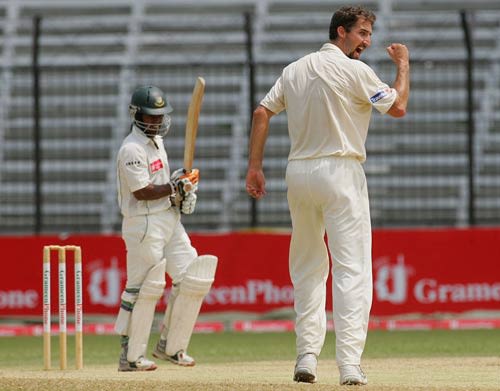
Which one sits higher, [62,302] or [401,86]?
[401,86]

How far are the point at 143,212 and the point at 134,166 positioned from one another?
1.09 ft

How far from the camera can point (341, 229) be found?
7.17 m

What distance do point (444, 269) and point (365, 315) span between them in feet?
23.0

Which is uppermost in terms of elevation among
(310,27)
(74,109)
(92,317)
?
(310,27)

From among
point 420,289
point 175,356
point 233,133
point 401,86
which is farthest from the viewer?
point 233,133

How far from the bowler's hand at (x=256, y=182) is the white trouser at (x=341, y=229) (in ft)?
0.56

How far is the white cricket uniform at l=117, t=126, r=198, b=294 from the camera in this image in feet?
30.0

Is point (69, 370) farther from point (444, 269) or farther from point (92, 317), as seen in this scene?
point (444, 269)

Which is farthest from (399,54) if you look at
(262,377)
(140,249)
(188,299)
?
(188,299)

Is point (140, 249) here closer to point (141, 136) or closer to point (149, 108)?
point (141, 136)

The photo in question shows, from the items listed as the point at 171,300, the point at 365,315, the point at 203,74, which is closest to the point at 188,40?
the point at 203,74

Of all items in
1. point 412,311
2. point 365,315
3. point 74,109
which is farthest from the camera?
point 74,109

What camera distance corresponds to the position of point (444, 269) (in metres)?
→ 14.0

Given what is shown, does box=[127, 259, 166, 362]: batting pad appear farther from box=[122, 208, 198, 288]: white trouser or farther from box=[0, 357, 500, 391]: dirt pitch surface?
box=[0, 357, 500, 391]: dirt pitch surface
